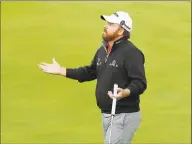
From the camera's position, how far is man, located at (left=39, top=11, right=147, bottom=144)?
715 centimetres

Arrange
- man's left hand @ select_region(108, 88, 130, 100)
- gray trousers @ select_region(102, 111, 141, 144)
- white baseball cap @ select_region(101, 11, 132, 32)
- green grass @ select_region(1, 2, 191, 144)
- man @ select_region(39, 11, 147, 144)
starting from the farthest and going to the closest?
1. green grass @ select_region(1, 2, 191, 144)
2. white baseball cap @ select_region(101, 11, 132, 32)
3. gray trousers @ select_region(102, 111, 141, 144)
4. man @ select_region(39, 11, 147, 144)
5. man's left hand @ select_region(108, 88, 130, 100)

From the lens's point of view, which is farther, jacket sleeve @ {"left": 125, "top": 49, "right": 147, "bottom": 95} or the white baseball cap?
the white baseball cap

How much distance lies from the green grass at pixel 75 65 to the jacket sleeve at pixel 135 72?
3.68 meters

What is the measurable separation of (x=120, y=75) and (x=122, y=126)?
58cm

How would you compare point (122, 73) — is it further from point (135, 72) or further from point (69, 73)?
point (69, 73)

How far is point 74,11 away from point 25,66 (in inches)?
106

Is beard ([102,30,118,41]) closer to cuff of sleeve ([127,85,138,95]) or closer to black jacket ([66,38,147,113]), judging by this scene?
black jacket ([66,38,147,113])

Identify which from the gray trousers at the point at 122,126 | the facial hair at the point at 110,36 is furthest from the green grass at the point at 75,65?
the facial hair at the point at 110,36

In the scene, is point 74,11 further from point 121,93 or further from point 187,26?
point 121,93

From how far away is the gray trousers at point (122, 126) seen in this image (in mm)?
7328

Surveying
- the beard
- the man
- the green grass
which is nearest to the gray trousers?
the man

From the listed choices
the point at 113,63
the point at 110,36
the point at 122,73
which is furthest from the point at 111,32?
the point at 122,73

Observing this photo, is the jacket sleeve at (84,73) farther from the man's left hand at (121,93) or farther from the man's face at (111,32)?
the man's left hand at (121,93)

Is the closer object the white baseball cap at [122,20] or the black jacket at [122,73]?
the black jacket at [122,73]
